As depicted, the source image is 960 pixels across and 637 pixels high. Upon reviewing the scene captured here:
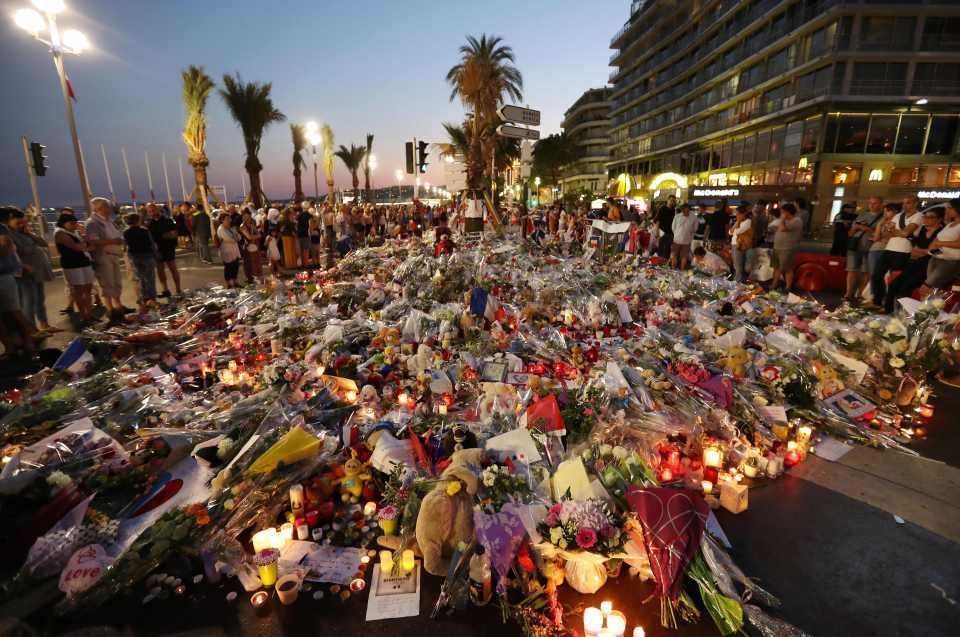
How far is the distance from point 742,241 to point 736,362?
6.29 meters

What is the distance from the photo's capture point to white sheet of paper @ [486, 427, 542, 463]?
3.47 meters

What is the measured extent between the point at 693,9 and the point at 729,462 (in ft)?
211

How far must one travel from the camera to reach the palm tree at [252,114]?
24.6 m

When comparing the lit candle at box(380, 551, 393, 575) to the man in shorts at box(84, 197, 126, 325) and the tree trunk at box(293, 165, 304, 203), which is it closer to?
the man in shorts at box(84, 197, 126, 325)

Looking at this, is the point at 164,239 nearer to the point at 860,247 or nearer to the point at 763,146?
the point at 860,247

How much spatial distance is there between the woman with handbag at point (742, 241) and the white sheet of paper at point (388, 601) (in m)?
9.75

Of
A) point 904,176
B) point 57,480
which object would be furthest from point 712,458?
point 904,176

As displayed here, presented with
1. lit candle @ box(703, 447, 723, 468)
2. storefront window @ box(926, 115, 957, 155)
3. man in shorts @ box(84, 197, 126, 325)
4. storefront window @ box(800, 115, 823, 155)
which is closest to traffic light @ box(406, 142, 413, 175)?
man in shorts @ box(84, 197, 126, 325)

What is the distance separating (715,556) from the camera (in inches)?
102

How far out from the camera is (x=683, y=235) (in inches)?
429

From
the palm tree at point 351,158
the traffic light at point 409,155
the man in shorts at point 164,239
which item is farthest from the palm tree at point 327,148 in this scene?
the man in shorts at point 164,239

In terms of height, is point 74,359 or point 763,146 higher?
point 763,146

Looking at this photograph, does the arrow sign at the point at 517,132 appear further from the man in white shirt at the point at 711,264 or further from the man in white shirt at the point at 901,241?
the man in white shirt at the point at 901,241

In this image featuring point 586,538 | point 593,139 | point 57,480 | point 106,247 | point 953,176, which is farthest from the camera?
point 593,139
